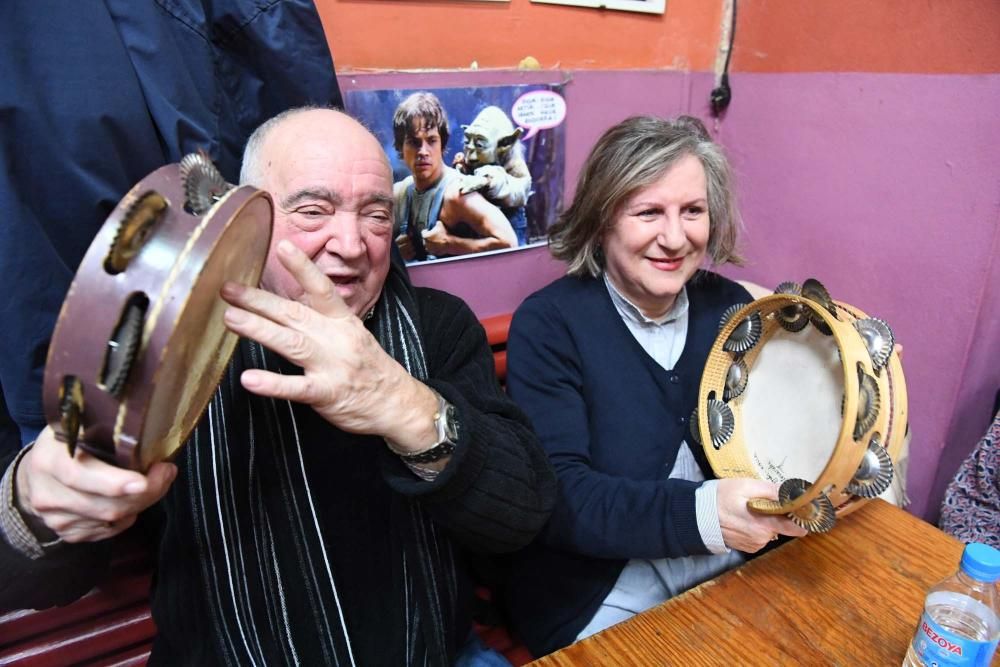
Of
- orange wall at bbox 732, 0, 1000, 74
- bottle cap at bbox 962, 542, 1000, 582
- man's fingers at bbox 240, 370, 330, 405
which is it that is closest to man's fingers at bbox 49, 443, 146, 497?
man's fingers at bbox 240, 370, 330, 405

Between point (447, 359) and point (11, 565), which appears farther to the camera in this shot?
point (447, 359)

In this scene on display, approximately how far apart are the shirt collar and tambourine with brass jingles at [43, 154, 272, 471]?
0.94m

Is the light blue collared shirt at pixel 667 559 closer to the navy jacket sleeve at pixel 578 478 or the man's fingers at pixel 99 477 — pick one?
the navy jacket sleeve at pixel 578 478

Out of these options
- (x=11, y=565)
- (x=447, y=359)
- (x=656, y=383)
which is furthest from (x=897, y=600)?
(x=11, y=565)

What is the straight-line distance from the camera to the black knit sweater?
0.95 metres

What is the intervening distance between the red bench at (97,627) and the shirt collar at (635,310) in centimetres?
112

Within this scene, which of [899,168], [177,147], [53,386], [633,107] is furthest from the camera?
[633,107]

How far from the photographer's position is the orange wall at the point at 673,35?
4.55ft

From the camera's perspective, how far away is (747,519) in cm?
98

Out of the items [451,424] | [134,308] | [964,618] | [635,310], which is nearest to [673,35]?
[635,310]

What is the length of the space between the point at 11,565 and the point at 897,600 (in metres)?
1.25

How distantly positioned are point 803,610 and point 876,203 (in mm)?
1180

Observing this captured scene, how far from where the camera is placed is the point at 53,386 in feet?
1.80

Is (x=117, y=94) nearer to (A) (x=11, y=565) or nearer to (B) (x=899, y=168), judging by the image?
(A) (x=11, y=565)
